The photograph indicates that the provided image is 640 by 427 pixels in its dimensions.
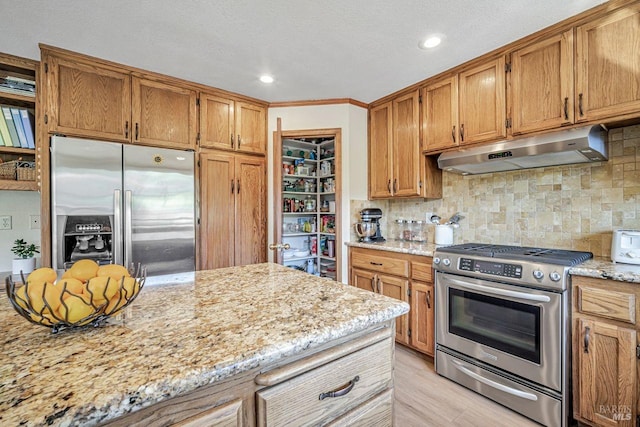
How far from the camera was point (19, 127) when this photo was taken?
225 centimetres

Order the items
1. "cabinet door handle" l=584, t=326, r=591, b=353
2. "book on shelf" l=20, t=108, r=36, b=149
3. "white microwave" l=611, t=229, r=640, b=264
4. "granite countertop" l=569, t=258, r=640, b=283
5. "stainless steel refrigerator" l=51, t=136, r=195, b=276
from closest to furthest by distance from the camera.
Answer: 1. "granite countertop" l=569, t=258, r=640, b=283
2. "cabinet door handle" l=584, t=326, r=591, b=353
3. "white microwave" l=611, t=229, r=640, b=264
4. "stainless steel refrigerator" l=51, t=136, r=195, b=276
5. "book on shelf" l=20, t=108, r=36, b=149

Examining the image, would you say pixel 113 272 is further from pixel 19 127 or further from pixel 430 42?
pixel 19 127

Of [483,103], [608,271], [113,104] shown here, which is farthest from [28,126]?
[608,271]

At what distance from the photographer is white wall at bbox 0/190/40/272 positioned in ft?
7.74

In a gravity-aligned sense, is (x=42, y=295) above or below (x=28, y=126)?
below

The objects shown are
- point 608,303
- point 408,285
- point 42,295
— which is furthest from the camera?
point 408,285

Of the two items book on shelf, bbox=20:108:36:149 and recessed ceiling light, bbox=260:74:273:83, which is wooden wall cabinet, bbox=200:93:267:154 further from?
book on shelf, bbox=20:108:36:149

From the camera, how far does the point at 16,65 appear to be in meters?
2.22

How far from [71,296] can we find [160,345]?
0.23 metres

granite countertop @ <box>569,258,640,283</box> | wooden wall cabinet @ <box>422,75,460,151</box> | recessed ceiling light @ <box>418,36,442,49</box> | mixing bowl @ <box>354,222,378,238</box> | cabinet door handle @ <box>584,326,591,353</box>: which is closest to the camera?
granite countertop @ <box>569,258,640,283</box>

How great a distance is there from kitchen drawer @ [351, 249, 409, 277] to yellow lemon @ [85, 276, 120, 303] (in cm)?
222

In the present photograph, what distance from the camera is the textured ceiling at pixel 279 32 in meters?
1.70

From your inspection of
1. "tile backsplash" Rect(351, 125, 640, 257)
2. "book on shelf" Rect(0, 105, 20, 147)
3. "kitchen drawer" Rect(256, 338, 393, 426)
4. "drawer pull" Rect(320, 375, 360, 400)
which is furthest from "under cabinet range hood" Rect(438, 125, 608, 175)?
"book on shelf" Rect(0, 105, 20, 147)

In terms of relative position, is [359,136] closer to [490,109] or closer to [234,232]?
[490,109]
